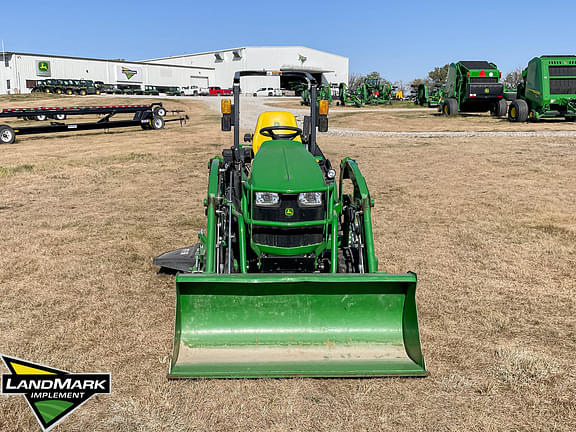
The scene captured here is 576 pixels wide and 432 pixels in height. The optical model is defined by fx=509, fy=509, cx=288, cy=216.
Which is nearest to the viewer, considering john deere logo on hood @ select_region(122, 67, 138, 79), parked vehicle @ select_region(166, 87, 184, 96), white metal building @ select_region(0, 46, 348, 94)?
white metal building @ select_region(0, 46, 348, 94)

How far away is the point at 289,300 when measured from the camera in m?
3.53

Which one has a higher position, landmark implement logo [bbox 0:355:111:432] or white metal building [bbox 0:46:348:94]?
white metal building [bbox 0:46:348:94]

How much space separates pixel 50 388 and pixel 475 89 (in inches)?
963

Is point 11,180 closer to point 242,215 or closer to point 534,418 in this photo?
point 242,215

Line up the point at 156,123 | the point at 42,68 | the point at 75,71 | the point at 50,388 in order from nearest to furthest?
the point at 50,388, the point at 156,123, the point at 42,68, the point at 75,71

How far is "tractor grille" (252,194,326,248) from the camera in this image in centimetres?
379

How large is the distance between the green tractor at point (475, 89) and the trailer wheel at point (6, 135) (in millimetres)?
19346

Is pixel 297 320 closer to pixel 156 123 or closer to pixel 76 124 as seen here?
pixel 76 124

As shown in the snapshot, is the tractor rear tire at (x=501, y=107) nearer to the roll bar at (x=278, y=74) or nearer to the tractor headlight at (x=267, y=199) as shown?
the roll bar at (x=278, y=74)

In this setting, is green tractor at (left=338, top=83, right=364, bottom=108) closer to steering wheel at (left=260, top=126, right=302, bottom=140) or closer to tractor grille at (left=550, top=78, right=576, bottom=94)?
tractor grille at (left=550, top=78, right=576, bottom=94)

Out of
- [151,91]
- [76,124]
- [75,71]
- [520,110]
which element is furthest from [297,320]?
[75,71]

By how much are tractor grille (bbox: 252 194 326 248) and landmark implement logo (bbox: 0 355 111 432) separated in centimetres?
148

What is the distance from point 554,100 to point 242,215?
19758 mm

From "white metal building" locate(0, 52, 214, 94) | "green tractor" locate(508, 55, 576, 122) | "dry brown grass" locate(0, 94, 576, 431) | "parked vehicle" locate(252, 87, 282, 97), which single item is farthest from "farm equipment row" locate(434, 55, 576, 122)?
"white metal building" locate(0, 52, 214, 94)
